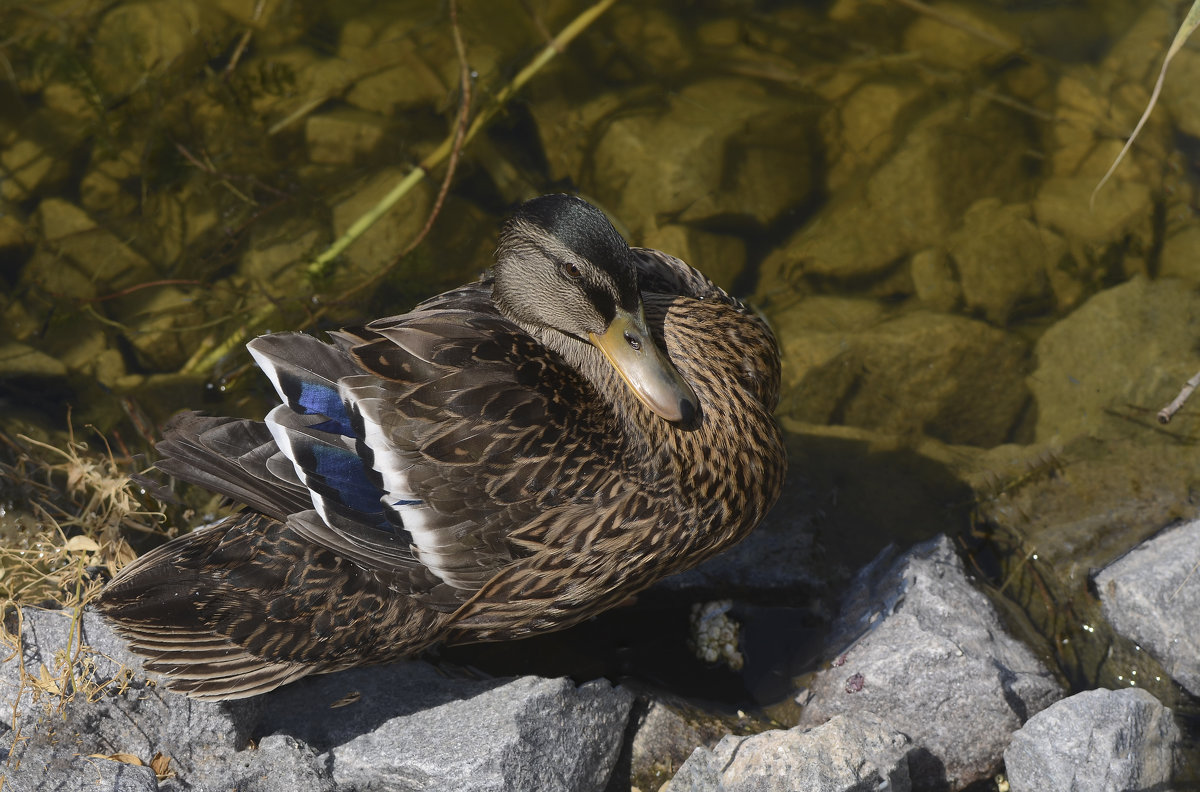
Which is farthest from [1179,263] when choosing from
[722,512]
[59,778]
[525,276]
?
[59,778]

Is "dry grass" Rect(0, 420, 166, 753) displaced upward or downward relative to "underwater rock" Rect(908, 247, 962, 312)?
downward

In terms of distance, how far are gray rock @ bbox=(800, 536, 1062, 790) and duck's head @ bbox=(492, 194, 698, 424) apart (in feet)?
3.64

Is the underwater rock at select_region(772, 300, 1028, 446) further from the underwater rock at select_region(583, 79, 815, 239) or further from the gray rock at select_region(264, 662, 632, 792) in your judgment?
the gray rock at select_region(264, 662, 632, 792)

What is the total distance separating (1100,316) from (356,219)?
372 cm

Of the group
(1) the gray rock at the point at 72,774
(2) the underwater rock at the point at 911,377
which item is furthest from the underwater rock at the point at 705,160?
(1) the gray rock at the point at 72,774

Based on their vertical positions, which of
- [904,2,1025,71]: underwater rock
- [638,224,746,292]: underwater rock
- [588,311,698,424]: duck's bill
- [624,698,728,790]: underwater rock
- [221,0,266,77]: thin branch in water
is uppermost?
[221,0,266,77]: thin branch in water

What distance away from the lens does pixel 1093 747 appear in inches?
110

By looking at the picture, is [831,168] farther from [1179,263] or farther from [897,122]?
[1179,263]

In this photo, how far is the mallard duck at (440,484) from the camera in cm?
273

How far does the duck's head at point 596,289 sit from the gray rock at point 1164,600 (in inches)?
72.6

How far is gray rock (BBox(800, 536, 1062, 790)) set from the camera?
10.0 feet

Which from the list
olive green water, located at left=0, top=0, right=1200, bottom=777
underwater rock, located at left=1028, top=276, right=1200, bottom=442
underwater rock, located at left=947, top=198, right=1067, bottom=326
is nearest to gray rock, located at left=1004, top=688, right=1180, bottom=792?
olive green water, located at left=0, top=0, right=1200, bottom=777

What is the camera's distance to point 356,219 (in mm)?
4891

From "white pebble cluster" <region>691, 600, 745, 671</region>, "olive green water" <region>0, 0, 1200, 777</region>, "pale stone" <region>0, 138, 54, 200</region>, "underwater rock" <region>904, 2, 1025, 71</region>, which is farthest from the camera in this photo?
"underwater rock" <region>904, 2, 1025, 71</region>
